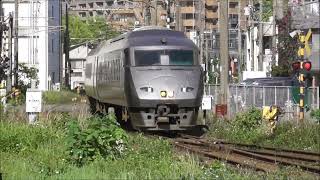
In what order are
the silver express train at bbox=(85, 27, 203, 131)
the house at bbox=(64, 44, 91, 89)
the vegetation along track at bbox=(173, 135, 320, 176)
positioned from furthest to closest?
1. the house at bbox=(64, 44, 91, 89)
2. the silver express train at bbox=(85, 27, 203, 131)
3. the vegetation along track at bbox=(173, 135, 320, 176)

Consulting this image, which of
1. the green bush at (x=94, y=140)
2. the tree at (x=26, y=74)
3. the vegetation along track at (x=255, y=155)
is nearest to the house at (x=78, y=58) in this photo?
the tree at (x=26, y=74)

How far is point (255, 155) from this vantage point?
580 inches

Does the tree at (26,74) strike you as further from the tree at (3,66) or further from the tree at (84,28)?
the tree at (84,28)

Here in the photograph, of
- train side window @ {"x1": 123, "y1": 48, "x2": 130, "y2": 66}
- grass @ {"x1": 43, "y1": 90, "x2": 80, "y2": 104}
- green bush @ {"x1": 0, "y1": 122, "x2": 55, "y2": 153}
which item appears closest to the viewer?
green bush @ {"x1": 0, "y1": 122, "x2": 55, "y2": 153}

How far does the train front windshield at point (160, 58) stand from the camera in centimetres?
2098

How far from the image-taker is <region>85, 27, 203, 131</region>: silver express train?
20500mm

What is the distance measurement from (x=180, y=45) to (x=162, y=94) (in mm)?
1899

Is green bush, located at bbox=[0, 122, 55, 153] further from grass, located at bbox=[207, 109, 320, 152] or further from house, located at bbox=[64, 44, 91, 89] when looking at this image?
house, located at bbox=[64, 44, 91, 89]

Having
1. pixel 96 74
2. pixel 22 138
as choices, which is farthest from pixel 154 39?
Result: pixel 96 74

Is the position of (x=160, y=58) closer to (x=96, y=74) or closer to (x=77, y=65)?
(x=96, y=74)

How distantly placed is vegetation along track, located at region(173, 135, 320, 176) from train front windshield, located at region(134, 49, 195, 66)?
3.26m

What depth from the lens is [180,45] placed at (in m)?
21.4

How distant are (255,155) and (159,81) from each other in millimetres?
6366

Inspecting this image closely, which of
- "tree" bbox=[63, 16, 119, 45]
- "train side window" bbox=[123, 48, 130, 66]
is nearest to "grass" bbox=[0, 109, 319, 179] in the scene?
"train side window" bbox=[123, 48, 130, 66]
